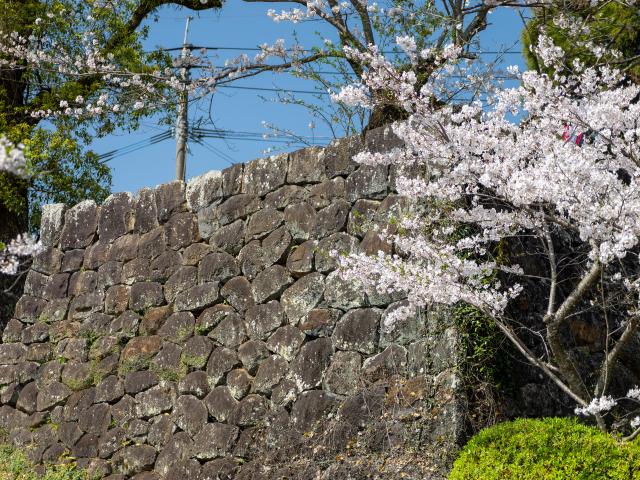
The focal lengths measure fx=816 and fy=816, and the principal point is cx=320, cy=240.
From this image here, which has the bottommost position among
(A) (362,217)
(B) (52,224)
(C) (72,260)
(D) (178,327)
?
(D) (178,327)

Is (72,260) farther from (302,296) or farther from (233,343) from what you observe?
(302,296)

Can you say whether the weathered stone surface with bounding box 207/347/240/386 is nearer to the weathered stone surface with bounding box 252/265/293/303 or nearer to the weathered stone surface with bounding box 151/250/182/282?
the weathered stone surface with bounding box 252/265/293/303

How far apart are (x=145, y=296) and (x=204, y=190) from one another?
1154 mm

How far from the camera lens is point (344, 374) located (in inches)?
225

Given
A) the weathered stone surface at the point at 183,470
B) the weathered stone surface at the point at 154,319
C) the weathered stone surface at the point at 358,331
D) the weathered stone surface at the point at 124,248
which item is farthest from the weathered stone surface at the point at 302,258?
the weathered stone surface at the point at 124,248

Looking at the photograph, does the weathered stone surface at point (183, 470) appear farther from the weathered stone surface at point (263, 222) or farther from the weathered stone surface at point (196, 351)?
the weathered stone surface at point (263, 222)

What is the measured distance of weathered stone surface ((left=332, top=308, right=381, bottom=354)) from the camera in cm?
568

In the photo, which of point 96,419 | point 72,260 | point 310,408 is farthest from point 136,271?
point 310,408

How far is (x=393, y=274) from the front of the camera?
510cm

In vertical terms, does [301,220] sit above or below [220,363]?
above

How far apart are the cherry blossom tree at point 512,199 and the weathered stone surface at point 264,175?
1.24 metres

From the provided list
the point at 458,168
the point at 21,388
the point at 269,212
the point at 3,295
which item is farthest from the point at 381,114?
the point at 3,295

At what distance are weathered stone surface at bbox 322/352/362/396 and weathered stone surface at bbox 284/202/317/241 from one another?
1.05 metres

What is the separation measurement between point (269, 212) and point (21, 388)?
378cm
